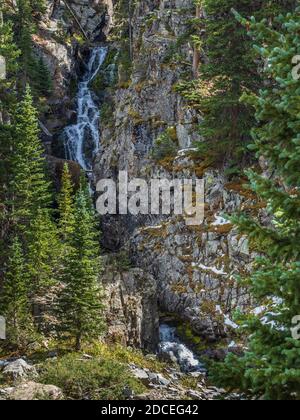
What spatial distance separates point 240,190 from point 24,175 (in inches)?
533

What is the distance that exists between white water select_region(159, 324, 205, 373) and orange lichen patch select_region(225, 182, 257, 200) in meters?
8.87

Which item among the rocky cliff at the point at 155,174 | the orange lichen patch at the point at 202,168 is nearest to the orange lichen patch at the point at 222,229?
the rocky cliff at the point at 155,174

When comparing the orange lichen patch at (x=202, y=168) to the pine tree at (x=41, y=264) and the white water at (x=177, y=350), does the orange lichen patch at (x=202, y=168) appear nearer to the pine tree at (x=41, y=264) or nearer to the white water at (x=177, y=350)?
the white water at (x=177, y=350)

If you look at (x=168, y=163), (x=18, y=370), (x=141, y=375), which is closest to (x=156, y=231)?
(x=168, y=163)

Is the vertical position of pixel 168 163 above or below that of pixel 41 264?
above

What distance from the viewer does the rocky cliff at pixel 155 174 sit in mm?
24141

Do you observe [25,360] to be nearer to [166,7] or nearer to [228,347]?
[228,347]

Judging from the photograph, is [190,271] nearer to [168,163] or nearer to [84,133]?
[168,163]

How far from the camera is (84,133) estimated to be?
153 feet

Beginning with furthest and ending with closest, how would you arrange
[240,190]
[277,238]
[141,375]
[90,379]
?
1. [240,190]
2. [141,375]
3. [90,379]
4. [277,238]

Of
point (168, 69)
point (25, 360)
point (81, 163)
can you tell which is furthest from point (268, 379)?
point (81, 163)

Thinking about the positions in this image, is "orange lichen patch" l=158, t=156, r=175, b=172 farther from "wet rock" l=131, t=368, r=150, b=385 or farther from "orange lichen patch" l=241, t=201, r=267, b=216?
"wet rock" l=131, t=368, r=150, b=385

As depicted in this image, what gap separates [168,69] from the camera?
119ft

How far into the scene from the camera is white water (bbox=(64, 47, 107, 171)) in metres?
45.0
